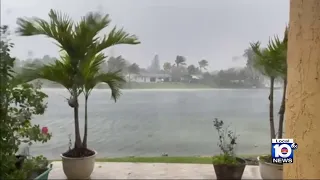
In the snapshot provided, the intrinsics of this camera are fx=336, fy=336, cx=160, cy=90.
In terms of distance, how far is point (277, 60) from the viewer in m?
3.12

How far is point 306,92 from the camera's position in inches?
40.0

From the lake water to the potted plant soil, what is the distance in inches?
3.8

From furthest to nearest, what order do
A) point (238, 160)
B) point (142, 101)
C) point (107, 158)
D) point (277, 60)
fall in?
point (107, 158)
point (142, 101)
point (238, 160)
point (277, 60)

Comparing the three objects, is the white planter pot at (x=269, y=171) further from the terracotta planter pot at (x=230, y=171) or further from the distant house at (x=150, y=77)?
the distant house at (x=150, y=77)

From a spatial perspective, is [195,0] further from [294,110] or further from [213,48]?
[294,110]

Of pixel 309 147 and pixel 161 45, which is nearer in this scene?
pixel 309 147

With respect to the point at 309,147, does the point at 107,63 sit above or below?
above

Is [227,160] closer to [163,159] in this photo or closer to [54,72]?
[163,159]

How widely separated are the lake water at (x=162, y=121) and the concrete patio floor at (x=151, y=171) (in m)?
0.14

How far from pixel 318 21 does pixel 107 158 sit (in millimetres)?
3310

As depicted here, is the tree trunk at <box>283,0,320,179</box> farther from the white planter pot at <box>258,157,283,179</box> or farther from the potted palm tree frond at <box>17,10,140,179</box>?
the potted palm tree frond at <box>17,10,140,179</box>

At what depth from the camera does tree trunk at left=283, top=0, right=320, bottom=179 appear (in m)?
1.00

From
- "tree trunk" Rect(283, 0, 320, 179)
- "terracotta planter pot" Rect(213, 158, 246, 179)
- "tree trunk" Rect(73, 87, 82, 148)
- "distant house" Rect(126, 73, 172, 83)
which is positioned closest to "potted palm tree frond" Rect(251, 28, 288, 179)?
"terracotta planter pot" Rect(213, 158, 246, 179)

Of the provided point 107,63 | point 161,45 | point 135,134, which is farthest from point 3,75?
point 135,134
